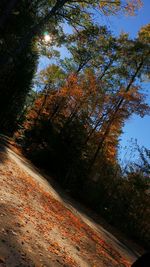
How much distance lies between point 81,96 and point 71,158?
6.46 metres

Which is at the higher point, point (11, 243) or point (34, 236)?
point (34, 236)

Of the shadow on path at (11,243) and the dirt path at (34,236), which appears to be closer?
the shadow on path at (11,243)

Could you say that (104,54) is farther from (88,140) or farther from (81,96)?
(88,140)

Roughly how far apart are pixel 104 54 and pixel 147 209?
13.6 metres

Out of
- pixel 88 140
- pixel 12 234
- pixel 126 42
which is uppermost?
pixel 126 42

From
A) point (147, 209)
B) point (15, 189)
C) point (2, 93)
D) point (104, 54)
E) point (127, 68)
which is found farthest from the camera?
point (2, 93)

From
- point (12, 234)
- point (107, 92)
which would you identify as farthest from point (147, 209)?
point (12, 234)

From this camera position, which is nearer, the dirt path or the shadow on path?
the shadow on path

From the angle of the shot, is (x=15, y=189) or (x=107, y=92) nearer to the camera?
(x=15, y=189)

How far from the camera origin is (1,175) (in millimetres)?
10547

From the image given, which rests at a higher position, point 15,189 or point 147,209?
point 147,209

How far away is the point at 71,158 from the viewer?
76.7 feet

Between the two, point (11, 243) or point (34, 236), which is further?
point (34, 236)

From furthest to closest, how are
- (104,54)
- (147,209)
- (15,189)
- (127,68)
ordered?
(104,54) → (127,68) → (147,209) → (15,189)
